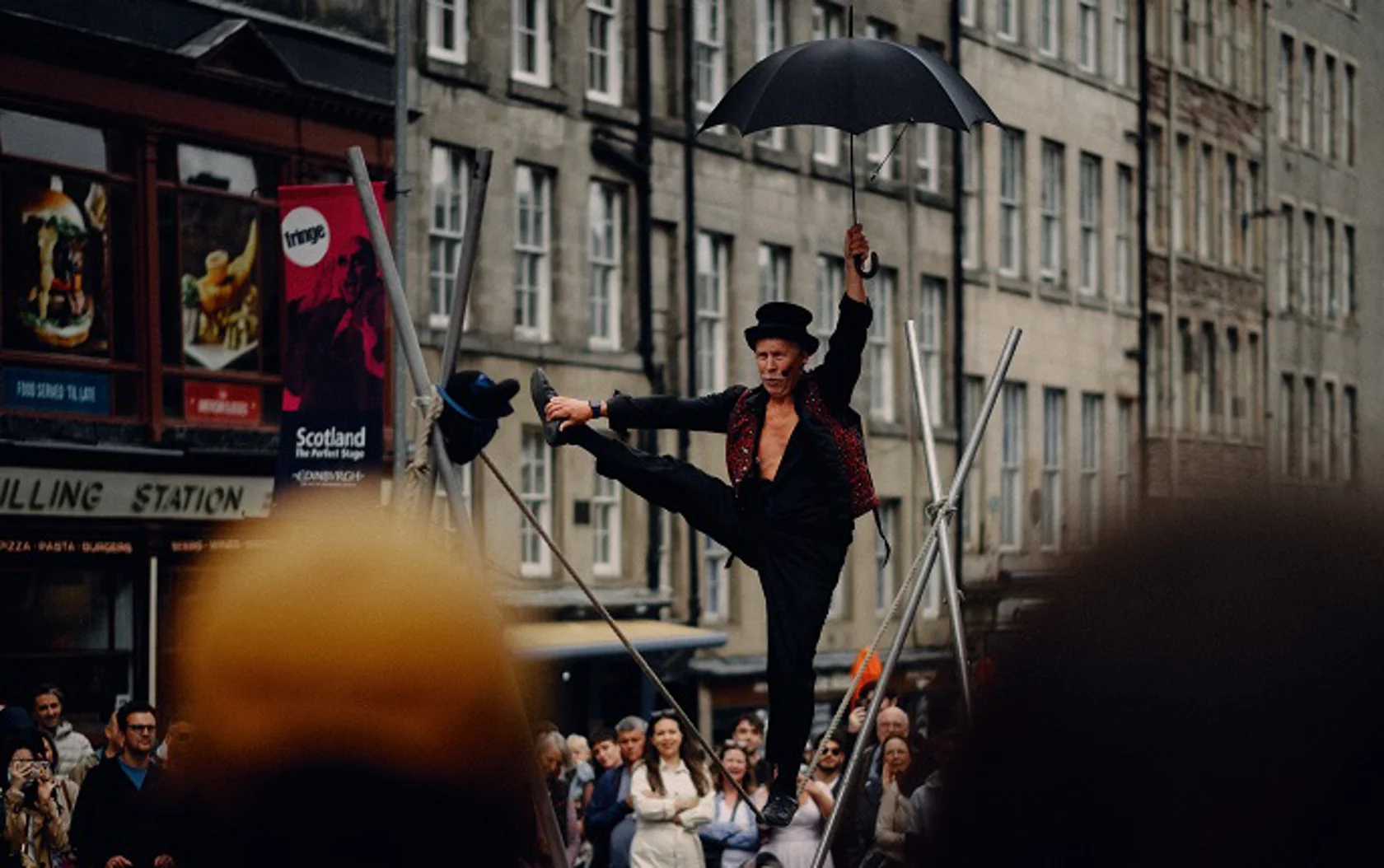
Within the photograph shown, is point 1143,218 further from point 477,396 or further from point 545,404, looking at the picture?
point 477,396

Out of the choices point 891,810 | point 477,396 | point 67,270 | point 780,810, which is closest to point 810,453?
point 780,810

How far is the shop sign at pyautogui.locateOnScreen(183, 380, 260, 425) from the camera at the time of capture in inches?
1048

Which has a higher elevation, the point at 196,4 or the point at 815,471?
the point at 196,4

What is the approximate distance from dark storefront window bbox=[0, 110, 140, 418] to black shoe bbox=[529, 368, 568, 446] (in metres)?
16.7

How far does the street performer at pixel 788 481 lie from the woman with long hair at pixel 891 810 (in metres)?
0.56

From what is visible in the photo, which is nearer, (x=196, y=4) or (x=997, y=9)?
(x=196, y=4)

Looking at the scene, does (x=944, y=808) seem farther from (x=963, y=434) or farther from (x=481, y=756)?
(x=963, y=434)

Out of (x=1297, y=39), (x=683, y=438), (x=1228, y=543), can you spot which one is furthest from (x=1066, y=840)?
(x=1297, y=39)

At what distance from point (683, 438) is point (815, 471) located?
26504mm

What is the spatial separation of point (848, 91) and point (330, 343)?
533 cm

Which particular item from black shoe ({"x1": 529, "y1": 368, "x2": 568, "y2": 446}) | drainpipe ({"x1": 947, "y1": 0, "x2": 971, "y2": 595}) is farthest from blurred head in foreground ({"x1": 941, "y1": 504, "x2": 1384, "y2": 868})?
drainpipe ({"x1": 947, "y1": 0, "x2": 971, "y2": 595})

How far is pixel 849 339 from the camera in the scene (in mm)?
8578

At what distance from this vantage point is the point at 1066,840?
1979 mm

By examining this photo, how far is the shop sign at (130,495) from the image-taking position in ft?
80.0
